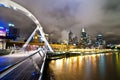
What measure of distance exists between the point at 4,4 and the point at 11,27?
242 feet

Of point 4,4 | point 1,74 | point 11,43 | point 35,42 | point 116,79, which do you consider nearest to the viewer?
point 1,74

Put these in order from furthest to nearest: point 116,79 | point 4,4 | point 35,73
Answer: point 4,4 → point 116,79 → point 35,73

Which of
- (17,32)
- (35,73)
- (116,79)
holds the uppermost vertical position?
(17,32)

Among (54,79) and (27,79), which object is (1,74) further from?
(54,79)

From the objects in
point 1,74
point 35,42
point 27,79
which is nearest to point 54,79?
point 27,79

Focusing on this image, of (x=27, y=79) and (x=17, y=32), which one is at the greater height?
(x=17, y=32)

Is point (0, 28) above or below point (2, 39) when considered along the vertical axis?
above

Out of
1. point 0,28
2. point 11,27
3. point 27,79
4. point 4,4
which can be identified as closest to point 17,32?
point 11,27

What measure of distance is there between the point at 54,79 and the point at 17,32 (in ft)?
326

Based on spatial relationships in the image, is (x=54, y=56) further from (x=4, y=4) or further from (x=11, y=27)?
(x=11, y=27)

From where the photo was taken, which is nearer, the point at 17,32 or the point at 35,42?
the point at 17,32

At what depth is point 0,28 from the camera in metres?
85.8

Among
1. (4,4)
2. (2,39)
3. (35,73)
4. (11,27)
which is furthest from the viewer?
(11,27)

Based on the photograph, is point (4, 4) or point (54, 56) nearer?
point (4, 4)
